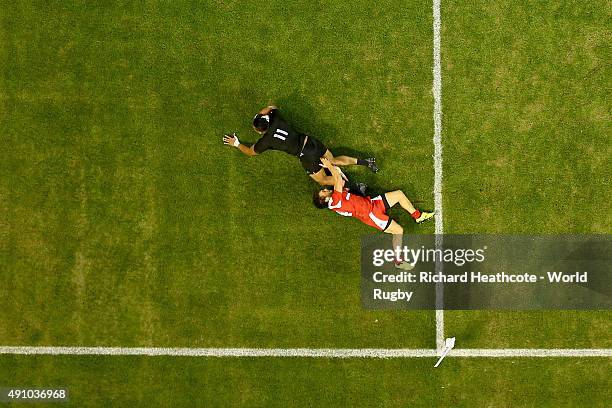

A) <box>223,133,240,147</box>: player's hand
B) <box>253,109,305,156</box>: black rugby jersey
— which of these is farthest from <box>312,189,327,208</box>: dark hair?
<box>223,133,240,147</box>: player's hand

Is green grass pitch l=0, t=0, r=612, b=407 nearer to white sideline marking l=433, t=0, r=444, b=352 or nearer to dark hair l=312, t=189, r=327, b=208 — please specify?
white sideline marking l=433, t=0, r=444, b=352

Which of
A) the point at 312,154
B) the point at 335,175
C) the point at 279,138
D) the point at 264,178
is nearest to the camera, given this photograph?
the point at 279,138

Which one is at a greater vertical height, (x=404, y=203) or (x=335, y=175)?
(x=335, y=175)

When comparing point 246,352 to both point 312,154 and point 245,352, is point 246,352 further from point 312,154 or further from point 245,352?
point 312,154

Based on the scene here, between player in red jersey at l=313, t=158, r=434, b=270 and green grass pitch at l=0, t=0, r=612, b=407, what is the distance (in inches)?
9.4

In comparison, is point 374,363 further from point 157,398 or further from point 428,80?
point 428,80

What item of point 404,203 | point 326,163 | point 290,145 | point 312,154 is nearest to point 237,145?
point 290,145

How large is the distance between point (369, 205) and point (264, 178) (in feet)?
5.41

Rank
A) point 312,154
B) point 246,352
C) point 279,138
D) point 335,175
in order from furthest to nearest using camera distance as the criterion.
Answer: point 246,352 < point 335,175 < point 312,154 < point 279,138

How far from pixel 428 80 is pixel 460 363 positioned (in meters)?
4.27

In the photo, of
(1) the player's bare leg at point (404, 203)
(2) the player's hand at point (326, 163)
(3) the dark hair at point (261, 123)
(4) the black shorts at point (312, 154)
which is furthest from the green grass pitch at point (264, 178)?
(3) the dark hair at point (261, 123)

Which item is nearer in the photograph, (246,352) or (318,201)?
(318,201)

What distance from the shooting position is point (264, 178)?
747cm

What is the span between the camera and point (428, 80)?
7422 mm
